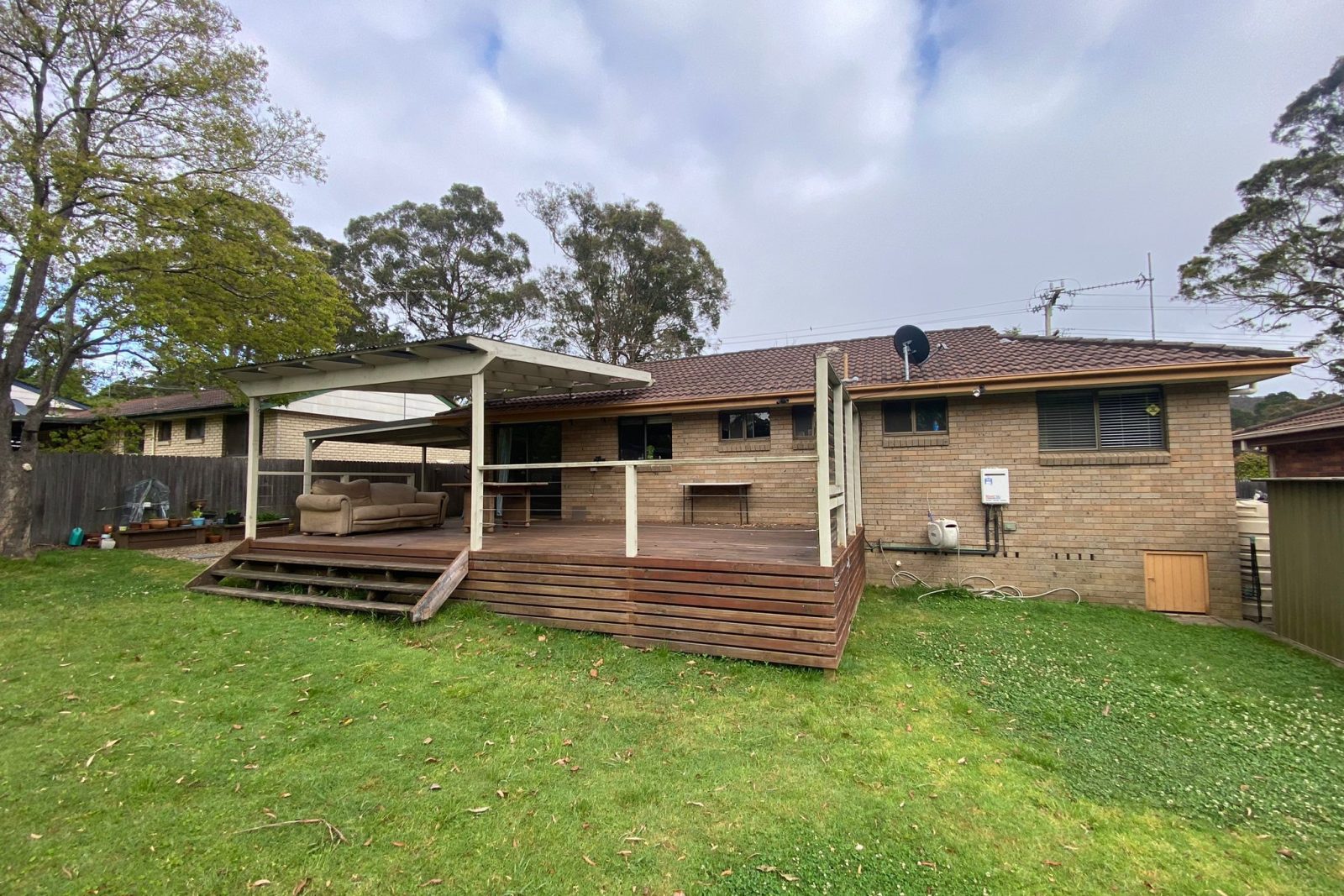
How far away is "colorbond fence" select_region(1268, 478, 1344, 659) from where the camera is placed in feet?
17.4

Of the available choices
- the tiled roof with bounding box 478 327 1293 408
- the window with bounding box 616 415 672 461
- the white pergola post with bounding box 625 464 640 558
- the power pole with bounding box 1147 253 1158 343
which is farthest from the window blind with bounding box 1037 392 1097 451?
the power pole with bounding box 1147 253 1158 343

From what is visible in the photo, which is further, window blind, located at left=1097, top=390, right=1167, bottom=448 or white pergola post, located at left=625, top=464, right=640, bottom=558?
window blind, located at left=1097, top=390, right=1167, bottom=448

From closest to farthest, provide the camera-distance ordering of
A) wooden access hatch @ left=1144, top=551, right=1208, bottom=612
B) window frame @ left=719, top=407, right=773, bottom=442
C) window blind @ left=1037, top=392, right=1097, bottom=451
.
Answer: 1. wooden access hatch @ left=1144, top=551, right=1208, bottom=612
2. window blind @ left=1037, top=392, right=1097, bottom=451
3. window frame @ left=719, top=407, right=773, bottom=442

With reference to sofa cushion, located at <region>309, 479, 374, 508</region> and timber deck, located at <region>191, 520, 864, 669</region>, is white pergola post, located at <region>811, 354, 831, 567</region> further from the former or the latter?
sofa cushion, located at <region>309, 479, 374, 508</region>

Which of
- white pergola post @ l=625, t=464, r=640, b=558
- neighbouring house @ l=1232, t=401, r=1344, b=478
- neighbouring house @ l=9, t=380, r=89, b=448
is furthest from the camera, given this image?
neighbouring house @ l=9, t=380, r=89, b=448

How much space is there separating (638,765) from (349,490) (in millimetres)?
7213

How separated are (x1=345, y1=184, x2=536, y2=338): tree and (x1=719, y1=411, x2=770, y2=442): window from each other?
60.9ft

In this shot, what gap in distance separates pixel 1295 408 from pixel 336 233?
154ft


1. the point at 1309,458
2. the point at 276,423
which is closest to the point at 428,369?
the point at 276,423

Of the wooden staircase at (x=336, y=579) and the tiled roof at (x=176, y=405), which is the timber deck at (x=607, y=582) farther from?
the tiled roof at (x=176, y=405)

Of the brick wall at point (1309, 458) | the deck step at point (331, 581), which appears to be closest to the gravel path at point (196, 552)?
the deck step at point (331, 581)

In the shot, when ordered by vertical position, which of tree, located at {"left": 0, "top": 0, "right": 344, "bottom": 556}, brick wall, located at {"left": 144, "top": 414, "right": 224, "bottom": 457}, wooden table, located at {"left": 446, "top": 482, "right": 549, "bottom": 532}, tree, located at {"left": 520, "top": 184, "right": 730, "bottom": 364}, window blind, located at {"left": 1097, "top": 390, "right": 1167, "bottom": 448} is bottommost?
wooden table, located at {"left": 446, "top": 482, "right": 549, "bottom": 532}

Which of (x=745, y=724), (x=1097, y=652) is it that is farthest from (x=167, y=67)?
(x=1097, y=652)

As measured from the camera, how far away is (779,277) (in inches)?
971
